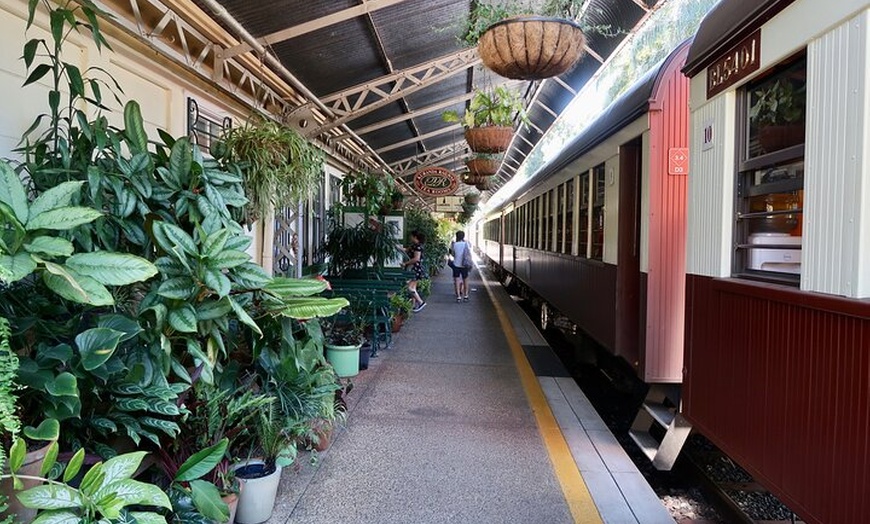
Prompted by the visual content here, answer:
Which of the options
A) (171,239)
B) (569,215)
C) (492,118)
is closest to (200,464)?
(171,239)

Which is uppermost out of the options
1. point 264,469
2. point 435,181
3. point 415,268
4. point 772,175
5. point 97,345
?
point 435,181

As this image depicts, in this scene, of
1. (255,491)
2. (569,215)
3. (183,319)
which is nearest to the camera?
(183,319)

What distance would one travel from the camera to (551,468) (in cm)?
363

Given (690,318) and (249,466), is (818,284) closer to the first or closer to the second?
(690,318)

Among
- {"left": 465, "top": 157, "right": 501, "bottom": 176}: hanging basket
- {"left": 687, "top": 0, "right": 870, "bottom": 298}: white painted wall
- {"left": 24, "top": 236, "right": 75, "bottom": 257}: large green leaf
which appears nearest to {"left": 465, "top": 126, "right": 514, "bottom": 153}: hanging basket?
{"left": 465, "top": 157, "right": 501, "bottom": 176}: hanging basket

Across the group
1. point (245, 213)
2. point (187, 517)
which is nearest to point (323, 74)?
point (245, 213)

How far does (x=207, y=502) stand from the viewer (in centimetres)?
222

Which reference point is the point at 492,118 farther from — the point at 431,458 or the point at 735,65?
the point at 431,458

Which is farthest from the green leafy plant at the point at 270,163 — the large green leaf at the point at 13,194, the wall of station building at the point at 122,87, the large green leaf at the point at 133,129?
the large green leaf at the point at 13,194

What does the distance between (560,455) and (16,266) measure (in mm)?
3308

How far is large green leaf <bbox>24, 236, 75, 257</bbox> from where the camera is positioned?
1.54 m

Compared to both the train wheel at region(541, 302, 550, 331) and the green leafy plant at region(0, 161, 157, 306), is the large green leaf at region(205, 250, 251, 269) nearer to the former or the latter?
the green leafy plant at region(0, 161, 157, 306)

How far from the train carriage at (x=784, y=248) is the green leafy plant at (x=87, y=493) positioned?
90.7 inches

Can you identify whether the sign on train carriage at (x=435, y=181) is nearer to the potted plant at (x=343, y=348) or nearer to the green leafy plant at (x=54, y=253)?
the potted plant at (x=343, y=348)
